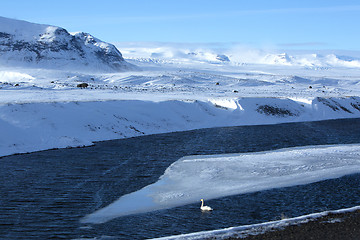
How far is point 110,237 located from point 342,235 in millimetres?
6965

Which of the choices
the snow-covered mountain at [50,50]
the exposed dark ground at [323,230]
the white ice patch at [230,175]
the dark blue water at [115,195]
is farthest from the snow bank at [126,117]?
the snow-covered mountain at [50,50]

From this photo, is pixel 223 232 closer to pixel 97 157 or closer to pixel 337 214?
pixel 337 214

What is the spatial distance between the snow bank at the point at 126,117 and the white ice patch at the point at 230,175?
11.7 metres

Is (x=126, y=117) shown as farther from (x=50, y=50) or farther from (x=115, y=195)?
(x=50, y=50)

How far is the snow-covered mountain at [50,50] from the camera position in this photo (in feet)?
483

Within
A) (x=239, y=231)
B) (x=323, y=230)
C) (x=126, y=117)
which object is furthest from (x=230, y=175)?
(x=126, y=117)

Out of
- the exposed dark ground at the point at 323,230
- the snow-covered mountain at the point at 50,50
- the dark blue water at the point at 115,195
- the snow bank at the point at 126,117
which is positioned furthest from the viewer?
the snow-covered mountain at the point at 50,50

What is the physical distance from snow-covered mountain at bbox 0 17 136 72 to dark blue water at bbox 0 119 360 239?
405ft

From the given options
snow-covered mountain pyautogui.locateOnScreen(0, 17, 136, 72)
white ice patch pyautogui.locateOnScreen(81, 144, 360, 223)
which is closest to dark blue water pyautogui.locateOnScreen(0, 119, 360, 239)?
white ice patch pyautogui.locateOnScreen(81, 144, 360, 223)

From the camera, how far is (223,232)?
40.4 ft

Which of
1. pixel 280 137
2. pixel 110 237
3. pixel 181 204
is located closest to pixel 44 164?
pixel 181 204

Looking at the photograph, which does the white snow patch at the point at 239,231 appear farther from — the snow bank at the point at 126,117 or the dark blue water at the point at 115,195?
the snow bank at the point at 126,117

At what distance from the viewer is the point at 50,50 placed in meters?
155

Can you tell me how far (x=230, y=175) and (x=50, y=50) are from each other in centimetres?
14507
